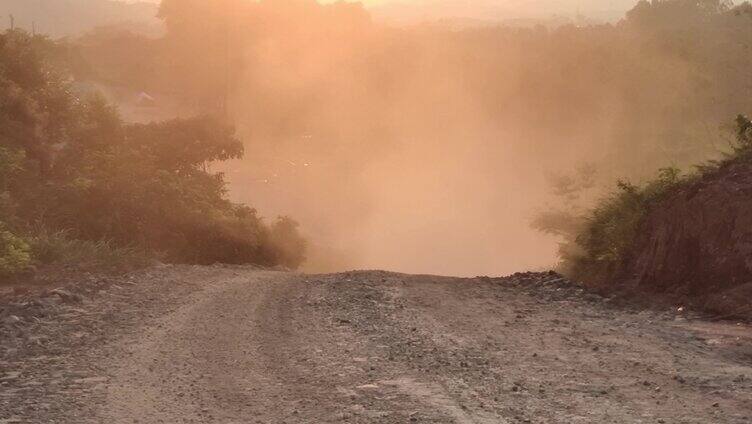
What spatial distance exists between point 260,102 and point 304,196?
10995 mm

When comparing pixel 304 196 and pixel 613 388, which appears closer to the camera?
pixel 613 388

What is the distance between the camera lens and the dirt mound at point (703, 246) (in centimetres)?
959

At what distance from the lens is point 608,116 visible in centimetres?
4944

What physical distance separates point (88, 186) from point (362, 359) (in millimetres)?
12041

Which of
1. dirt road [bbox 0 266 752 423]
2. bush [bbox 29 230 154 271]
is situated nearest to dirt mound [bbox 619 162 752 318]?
dirt road [bbox 0 266 752 423]

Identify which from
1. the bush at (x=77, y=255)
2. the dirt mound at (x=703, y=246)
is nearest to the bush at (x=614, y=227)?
the dirt mound at (x=703, y=246)

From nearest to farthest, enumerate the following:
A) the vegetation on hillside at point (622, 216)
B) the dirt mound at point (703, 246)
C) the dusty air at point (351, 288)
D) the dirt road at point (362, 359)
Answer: the dirt road at point (362, 359) → the dusty air at point (351, 288) → the dirt mound at point (703, 246) → the vegetation on hillside at point (622, 216)

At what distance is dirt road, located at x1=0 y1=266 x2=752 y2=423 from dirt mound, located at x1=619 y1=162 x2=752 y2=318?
814 millimetres

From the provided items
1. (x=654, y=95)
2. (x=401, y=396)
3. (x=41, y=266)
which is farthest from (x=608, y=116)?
(x=401, y=396)

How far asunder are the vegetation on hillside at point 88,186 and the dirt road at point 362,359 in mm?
4838

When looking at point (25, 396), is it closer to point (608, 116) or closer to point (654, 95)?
point (654, 95)

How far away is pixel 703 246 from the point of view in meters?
10.4

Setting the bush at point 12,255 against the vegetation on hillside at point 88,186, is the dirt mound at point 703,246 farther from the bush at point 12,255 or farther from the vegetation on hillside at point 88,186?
the vegetation on hillside at point 88,186

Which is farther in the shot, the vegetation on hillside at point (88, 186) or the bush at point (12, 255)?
the vegetation on hillside at point (88, 186)
